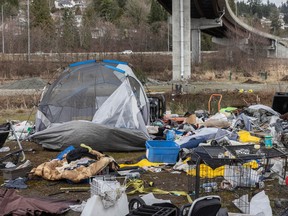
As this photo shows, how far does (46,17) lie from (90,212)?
198 ft

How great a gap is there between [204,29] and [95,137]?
124 feet

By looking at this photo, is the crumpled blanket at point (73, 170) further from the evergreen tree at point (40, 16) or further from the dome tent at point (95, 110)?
the evergreen tree at point (40, 16)

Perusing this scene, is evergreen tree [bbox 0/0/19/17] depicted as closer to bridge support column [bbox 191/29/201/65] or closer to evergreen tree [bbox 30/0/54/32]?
evergreen tree [bbox 30/0/54/32]

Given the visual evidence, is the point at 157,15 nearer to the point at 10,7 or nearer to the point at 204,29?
the point at 204,29

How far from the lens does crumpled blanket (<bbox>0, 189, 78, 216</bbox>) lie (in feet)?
17.5

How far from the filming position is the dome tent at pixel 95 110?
30.0 feet

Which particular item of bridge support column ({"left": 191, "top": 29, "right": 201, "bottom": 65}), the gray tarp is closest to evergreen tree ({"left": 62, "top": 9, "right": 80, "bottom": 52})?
bridge support column ({"left": 191, "top": 29, "right": 201, "bottom": 65})

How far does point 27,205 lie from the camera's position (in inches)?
215

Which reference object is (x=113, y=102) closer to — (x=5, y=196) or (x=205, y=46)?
(x=5, y=196)

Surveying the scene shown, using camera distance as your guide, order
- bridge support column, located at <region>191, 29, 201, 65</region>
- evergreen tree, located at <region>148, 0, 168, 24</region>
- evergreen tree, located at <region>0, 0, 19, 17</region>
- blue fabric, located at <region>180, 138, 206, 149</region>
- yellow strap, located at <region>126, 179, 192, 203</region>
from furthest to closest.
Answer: evergreen tree, located at <region>0, 0, 19, 17</region>, evergreen tree, located at <region>148, 0, 168, 24</region>, bridge support column, located at <region>191, 29, 201, 65</region>, blue fabric, located at <region>180, 138, 206, 149</region>, yellow strap, located at <region>126, 179, 192, 203</region>

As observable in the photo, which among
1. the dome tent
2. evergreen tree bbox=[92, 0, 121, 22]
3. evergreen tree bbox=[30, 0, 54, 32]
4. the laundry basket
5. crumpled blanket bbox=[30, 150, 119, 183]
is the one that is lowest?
crumpled blanket bbox=[30, 150, 119, 183]

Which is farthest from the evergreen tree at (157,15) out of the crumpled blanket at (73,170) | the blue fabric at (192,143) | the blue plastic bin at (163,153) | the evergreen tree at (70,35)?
the crumpled blanket at (73,170)

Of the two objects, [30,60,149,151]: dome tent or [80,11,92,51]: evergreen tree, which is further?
[80,11,92,51]: evergreen tree

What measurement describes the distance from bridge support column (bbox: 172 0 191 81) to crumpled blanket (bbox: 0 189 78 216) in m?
25.1
